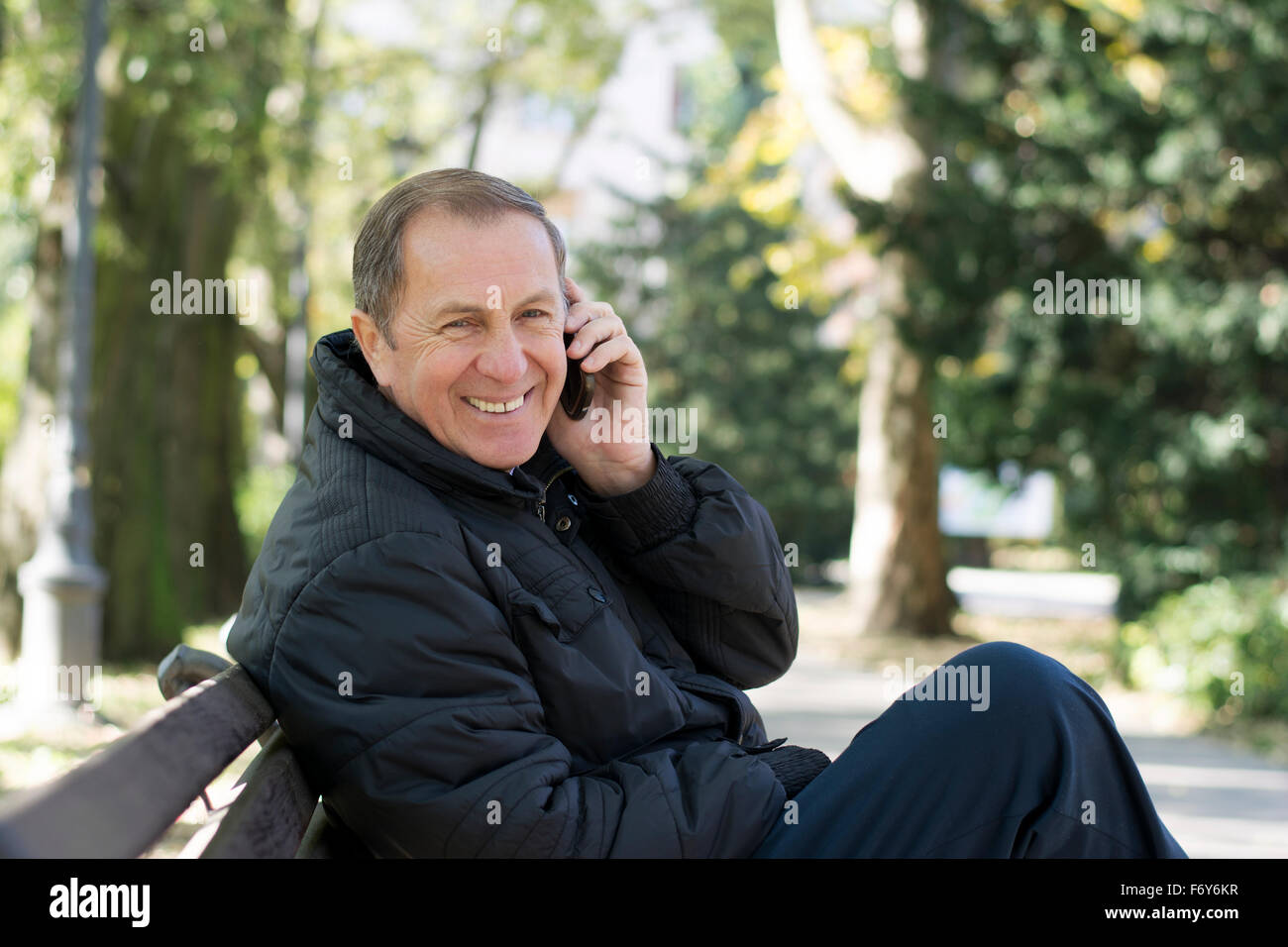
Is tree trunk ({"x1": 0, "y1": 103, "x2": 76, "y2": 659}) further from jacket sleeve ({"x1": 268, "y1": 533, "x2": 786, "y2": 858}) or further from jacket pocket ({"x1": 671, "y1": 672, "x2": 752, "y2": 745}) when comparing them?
jacket sleeve ({"x1": 268, "y1": 533, "x2": 786, "y2": 858})

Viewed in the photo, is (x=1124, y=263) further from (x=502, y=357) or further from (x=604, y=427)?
(x=502, y=357)

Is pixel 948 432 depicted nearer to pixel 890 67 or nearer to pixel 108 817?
pixel 890 67

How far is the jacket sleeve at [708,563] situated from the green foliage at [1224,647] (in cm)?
727

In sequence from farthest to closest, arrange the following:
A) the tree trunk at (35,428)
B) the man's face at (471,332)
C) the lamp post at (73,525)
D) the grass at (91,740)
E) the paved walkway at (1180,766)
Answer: the tree trunk at (35,428)
the lamp post at (73,525)
the paved walkway at (1180,766)
the grass at (91,740)
the man's face at (471,332)

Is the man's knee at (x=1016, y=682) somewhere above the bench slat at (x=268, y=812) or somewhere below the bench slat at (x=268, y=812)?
above

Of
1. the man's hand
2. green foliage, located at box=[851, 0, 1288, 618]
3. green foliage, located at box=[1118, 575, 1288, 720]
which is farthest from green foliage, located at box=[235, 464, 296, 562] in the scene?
the man's hand

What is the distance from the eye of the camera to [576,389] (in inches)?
111

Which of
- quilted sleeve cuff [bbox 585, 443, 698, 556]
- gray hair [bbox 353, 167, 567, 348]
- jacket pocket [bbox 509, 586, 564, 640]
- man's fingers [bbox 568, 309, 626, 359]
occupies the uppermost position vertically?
gray hair [bbox 353, 167, 567, 348]

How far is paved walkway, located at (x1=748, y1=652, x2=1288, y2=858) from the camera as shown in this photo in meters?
6.52

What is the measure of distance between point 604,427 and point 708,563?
13.7 inches

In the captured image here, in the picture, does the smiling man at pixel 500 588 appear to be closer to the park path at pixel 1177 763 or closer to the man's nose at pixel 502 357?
the man's nose at pixel 502 357

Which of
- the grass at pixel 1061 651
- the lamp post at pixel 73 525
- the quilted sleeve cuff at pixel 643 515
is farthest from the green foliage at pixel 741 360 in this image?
the quilted sleeve cuff at pixel 643 515

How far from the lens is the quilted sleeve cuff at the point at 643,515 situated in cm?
274

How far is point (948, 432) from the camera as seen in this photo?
1211 cm
